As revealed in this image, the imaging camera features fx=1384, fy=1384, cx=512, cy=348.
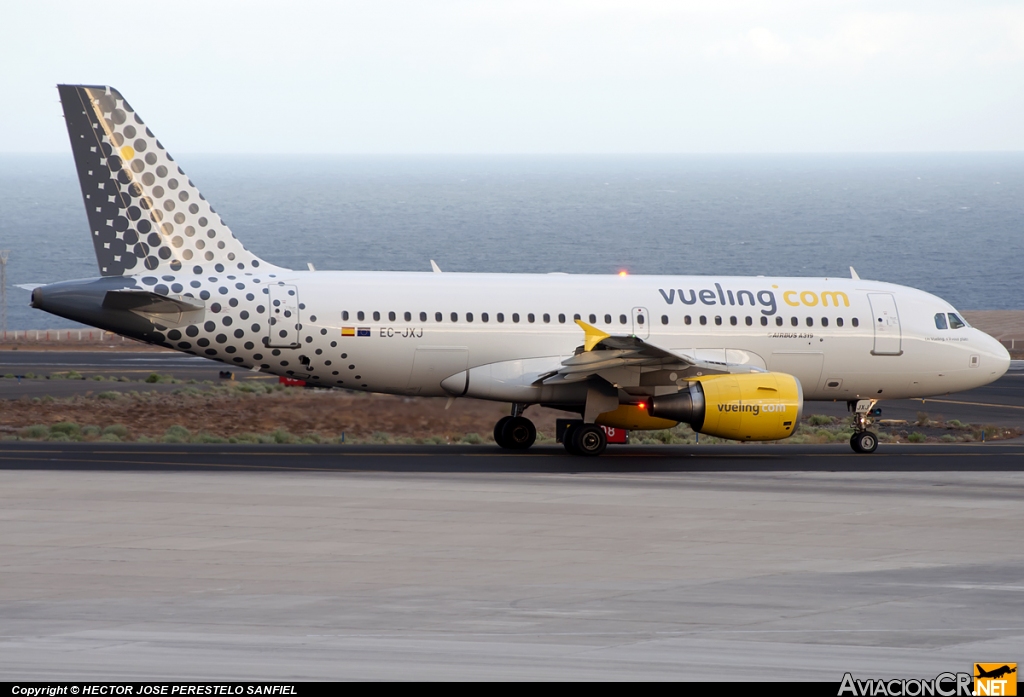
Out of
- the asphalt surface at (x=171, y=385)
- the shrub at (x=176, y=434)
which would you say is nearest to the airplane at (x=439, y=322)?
the shrub at (x=176, y=434)

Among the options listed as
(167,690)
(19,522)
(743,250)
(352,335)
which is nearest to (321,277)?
(352,335)

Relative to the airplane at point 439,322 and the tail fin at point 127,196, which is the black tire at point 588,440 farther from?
the tail fin at point 127,196

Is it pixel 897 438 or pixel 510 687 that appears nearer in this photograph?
pixel 510 687

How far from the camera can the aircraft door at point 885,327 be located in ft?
97.2

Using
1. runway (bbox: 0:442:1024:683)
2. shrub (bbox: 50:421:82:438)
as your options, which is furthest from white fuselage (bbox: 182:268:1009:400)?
shrub (bbox: 50:421:82:438)

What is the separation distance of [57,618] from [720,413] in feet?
51.2

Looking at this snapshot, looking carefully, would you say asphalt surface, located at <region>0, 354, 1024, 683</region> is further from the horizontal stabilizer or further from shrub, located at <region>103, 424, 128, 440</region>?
shrub, located at <region>103, 424, 128, 440</region>

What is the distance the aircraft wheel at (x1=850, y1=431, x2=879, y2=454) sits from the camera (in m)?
29.3

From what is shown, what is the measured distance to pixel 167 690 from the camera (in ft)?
31.1

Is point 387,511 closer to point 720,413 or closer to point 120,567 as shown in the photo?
point 120,567

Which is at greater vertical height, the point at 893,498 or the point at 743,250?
the point at 743,250

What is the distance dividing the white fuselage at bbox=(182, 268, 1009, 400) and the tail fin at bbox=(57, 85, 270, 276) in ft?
3.35

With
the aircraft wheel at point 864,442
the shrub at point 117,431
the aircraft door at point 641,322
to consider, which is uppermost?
the aircraft door at point 641,322

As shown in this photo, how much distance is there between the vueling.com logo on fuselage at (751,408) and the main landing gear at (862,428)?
3.79m
